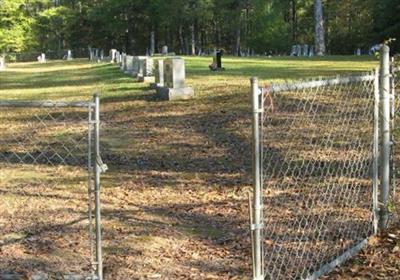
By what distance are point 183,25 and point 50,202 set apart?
73.2m

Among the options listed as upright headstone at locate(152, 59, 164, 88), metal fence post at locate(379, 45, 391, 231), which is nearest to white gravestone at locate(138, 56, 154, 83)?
upright headstone at locate(152, 59, 164, 88)

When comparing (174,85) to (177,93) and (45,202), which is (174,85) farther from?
(45,202)

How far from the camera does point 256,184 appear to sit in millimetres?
4215

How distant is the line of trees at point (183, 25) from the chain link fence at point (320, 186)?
4848cm

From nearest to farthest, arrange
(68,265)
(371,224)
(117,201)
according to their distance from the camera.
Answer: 1. (68,265)
2. (371,224)
3. (117,201)

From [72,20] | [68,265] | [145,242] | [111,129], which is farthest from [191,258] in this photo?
[72,20]

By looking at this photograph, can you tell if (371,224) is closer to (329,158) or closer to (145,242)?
(145,242)

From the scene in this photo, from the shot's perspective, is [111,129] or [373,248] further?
[111,129]

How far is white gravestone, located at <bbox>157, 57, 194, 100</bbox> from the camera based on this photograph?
57.1 ft

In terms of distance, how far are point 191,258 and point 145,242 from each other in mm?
604

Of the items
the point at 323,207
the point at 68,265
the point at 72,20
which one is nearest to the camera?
the point at 68,265

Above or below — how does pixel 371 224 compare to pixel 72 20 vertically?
below

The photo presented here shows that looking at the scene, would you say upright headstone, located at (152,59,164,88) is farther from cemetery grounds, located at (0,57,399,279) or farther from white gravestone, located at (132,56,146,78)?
cemetery grounds, located at (0,57,399,279)

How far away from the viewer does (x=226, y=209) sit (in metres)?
7.42
